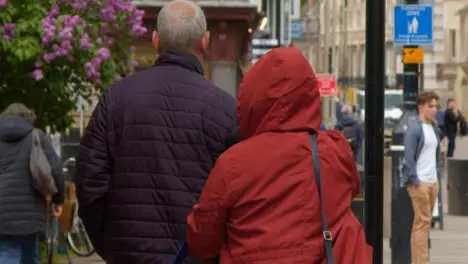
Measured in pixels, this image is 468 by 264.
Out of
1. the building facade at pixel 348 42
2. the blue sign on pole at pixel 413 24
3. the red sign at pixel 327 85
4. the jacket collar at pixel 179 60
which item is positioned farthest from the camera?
the building facade at pixel 348 42

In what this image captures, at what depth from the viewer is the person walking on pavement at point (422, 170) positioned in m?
15.1

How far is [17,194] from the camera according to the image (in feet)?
38.0

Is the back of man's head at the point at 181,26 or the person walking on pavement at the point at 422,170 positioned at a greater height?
the back of man's head at the point at 181,26

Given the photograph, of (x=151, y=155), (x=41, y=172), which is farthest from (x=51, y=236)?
(x=151, y=155)

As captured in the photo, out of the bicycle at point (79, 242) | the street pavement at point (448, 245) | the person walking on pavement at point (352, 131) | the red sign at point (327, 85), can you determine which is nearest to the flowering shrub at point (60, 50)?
the bicycle at point (79, 242)

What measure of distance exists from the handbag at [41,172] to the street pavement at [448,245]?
5.70m

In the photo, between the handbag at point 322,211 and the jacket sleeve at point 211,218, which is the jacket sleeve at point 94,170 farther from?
the handbag at point 322,211

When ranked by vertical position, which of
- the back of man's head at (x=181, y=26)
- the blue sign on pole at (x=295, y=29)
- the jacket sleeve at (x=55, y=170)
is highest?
the back of man's head at (x=181, y=26)

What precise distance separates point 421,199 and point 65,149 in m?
7.49

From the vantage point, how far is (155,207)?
584 centimetres

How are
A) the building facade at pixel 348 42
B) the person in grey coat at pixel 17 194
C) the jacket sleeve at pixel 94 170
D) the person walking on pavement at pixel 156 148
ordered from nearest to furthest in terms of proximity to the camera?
the person walking on pavement at pixel 156 148
the jacket sleeve at pixel 94 170
the person in grey coat at pixel 17 194
the building facade at pixel 348 42

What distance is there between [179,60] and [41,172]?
18.8ft

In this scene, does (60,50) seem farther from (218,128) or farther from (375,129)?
(218,128)

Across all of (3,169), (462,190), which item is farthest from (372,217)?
(462,190)
